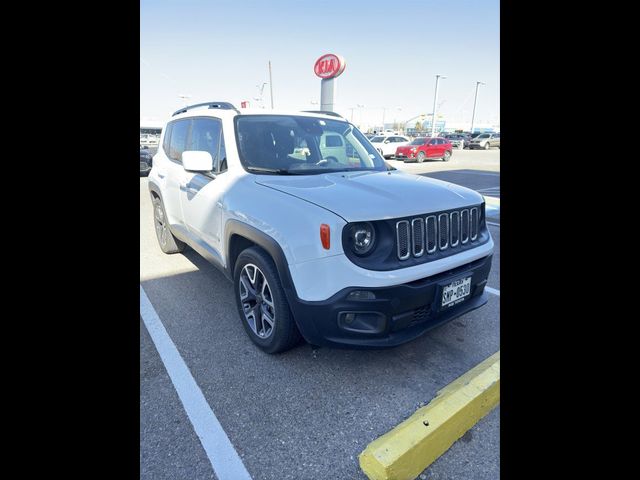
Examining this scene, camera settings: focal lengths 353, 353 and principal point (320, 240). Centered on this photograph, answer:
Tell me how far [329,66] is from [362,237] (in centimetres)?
1572

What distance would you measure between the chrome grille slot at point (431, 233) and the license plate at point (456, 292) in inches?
10.5

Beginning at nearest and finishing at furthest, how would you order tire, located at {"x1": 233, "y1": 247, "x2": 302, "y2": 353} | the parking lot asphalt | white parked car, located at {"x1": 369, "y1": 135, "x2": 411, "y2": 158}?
the parking lot asphalt, tire, located at {"x1": 233, "y1": 247, "x2": 302, "y2": 353}, white parked car, located at {"x1": 369, "y1": 135, "x2": 411, "y2": 158}

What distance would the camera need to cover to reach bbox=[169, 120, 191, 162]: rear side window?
429cm

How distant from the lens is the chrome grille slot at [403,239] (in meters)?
2.19

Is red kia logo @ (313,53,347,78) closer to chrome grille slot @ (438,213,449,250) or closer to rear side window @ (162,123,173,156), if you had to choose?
rear side window @ (162,123,173,156)

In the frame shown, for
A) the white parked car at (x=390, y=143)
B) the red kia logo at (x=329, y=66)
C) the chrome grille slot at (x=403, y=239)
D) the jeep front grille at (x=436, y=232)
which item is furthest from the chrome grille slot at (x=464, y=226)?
the white parked car at (x=390, y=143)

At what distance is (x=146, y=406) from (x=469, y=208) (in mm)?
2623

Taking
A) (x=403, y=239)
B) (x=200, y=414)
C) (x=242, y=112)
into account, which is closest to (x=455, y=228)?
(x=403, y=239)

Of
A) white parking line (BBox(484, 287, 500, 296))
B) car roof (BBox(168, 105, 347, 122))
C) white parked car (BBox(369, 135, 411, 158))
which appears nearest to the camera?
car roof (BBox(168, 105, 347, 122))

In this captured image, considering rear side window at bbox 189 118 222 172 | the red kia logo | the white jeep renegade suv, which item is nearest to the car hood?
the white jeep renegade suv

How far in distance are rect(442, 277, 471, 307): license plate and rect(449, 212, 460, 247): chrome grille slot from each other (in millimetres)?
274
